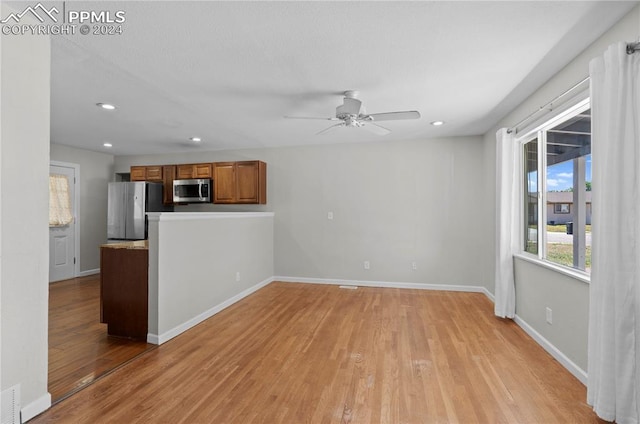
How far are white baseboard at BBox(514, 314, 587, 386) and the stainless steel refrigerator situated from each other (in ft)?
19.1

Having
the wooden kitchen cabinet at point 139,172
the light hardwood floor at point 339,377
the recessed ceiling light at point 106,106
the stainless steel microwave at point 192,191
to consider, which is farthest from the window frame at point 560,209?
the wooden kitchen cabinet at point 139,172

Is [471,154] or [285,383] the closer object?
[285,383]

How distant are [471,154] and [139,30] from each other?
449 cm

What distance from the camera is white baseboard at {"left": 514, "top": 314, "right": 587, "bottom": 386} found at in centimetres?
224

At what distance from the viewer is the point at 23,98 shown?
1729 mm

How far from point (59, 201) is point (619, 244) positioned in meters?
7.30

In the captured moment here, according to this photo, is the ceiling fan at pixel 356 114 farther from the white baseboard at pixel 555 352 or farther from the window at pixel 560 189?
the white baseboard at pixel 555 352

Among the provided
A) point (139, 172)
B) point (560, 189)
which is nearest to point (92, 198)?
point (139, 172)

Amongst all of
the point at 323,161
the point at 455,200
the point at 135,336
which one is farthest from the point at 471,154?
the point at 135,336

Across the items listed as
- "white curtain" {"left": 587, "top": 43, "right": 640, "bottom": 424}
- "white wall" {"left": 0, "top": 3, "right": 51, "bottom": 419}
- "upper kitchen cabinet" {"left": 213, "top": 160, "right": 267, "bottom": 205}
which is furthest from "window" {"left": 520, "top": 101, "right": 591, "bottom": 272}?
"upper kitchen cabinet" {"left": 213, "top": 160, "right": 267, "bottom": 205}

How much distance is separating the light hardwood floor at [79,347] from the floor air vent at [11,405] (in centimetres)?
27

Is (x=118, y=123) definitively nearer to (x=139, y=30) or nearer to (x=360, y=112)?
(x=139, y=30)

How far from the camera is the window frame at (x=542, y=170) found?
2352 millimetres

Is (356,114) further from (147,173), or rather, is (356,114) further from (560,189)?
(147,173)
